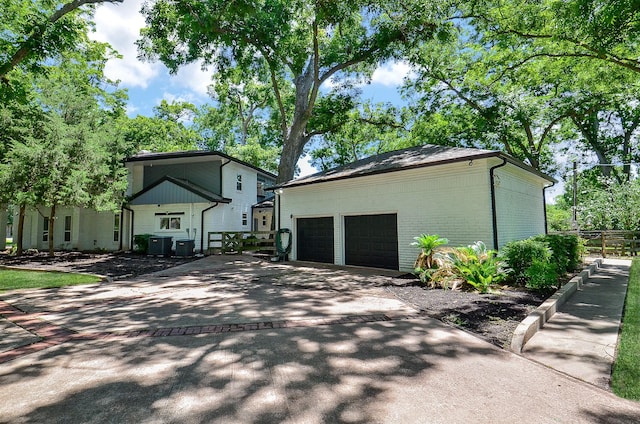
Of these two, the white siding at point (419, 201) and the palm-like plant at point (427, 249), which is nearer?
the palm-like plant at point (427, 249)

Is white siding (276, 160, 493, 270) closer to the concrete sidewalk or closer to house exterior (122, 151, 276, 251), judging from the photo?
the concrete sidewalk

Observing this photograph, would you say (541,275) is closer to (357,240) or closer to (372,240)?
(372,240)

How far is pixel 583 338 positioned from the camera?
437 centimetres

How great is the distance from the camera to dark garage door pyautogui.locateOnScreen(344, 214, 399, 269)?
11.2 metres

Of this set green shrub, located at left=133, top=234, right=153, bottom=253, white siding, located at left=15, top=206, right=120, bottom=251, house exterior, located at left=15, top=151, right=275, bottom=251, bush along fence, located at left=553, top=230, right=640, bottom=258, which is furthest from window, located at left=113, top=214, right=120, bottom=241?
bush along fence, located at left=553, top=230, right=640, bottom=258

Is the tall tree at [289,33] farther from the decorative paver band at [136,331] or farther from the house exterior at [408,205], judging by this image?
the decorative paver band at [136,331]

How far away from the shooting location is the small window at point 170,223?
1819 centimetres

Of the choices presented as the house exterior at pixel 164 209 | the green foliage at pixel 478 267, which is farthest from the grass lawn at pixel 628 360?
the house exterior at pixel 164 209

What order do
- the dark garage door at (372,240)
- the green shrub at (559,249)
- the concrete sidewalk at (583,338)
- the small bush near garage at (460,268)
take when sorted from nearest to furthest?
the concrete sidewalk at (583,338) → the small bush near garage at (460,268) → the green shrub at (559,249) → the dark garage door at (372,240)

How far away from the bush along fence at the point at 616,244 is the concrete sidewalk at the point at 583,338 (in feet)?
38.1

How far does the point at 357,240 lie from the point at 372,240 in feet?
2.12

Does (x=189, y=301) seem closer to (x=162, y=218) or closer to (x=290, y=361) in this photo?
(x=290, y=361)

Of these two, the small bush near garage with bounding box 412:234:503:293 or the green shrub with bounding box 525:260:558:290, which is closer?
the green shrub with bounding box 525:260:558:290

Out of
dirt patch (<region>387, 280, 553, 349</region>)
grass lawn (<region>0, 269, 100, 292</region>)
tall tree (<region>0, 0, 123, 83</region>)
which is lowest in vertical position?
dirt patch (<region>387, 280, 553, 349</region>)
